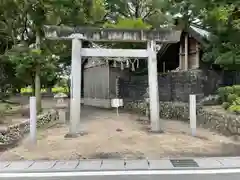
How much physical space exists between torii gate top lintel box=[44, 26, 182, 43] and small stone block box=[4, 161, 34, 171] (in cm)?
488

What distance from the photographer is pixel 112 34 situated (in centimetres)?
1126

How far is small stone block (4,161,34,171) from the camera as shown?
7059 millimetres

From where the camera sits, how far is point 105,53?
11.4 m

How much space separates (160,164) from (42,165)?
2.67m

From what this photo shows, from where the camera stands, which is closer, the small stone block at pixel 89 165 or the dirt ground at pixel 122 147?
the small stone block at pixel 89 165

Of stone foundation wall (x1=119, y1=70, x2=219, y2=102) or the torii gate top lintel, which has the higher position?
the torii gate top lintel

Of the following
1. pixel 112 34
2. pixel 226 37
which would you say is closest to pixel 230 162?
pixel 112 34

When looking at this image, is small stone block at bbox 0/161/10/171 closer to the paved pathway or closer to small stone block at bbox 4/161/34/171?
the paved pathway

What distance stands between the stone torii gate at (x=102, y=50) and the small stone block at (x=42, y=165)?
3.03m

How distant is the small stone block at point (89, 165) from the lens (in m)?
6.98

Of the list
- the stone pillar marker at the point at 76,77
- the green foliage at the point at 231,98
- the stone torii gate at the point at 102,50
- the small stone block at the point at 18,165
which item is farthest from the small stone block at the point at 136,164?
the green foliage at the point at 231,98

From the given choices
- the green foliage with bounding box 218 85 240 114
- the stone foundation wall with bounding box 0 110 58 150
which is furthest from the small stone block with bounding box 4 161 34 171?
the green foliage with bounding box 218 85 240 114

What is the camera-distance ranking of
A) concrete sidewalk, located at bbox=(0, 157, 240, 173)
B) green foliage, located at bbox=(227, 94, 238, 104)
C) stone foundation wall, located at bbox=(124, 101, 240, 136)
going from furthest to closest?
1. green foliage, located at bbox=(227, 94, 238, 104)
2. stone foundation wall, located at bbox=(124, 101, 240, 136)
3. concrete sidewalk, located at bbox=(0, 157, 240, 173)

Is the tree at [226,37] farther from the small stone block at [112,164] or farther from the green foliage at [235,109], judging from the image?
the small stone block at [112,164]
